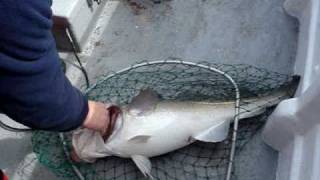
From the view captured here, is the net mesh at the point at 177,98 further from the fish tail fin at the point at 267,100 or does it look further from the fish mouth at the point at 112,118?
the fish mouth at the point at 112,118

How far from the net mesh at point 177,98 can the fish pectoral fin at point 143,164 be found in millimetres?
93

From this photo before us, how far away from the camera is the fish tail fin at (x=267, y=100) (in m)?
1.74

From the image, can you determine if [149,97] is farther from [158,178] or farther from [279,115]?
[279,115]

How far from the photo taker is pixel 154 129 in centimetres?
167

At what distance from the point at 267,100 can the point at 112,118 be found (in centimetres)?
55

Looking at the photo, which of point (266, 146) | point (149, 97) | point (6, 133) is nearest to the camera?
point (149, 97)

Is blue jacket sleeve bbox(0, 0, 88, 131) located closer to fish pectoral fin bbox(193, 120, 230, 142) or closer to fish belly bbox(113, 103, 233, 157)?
fish belly bbox(113, 103, 233, 157)

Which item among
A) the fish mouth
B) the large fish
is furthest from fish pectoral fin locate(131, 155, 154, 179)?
the fish mouth

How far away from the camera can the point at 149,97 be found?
5.58 feet

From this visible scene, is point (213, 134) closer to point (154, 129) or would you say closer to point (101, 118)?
point (154, 129)

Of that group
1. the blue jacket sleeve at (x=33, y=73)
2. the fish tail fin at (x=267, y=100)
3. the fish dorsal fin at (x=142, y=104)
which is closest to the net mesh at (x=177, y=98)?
the fish tail fin at (x=267, y=100)

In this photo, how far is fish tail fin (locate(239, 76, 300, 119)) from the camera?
1738 millimetres

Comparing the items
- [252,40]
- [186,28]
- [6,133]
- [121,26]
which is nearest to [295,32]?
[252,40]

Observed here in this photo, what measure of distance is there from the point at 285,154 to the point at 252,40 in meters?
0.58
